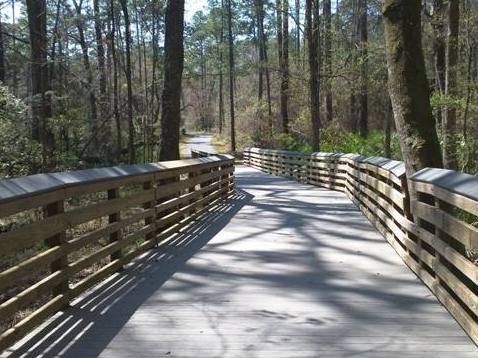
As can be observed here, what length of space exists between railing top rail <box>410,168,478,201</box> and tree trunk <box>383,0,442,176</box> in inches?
27.5

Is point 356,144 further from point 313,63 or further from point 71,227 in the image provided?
point 71,227

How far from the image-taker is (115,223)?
6.14 m

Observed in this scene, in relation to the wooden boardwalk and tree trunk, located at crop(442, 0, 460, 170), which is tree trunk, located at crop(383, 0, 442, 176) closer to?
the wooden boardwalk

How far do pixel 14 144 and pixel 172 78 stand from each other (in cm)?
640

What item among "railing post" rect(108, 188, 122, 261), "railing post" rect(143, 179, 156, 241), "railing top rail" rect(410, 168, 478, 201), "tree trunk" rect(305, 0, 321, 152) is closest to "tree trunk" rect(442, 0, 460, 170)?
"railing top rail" rect(410, 168, 478, 201)

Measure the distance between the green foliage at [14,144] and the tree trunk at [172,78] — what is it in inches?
149

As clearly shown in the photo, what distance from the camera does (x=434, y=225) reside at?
5238mm

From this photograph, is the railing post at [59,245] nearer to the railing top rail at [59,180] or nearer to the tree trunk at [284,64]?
the railing top rail at [59,180]

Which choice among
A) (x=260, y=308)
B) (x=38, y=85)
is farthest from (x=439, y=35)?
(x=38, y=85)

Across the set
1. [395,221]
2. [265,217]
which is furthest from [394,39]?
[265,217]

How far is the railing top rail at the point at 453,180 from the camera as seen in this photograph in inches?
A: 161

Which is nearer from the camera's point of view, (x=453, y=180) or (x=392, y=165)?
(x=453, y=180)

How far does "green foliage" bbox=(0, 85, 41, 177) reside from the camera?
13008mm

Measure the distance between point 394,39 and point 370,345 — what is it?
3.71m
